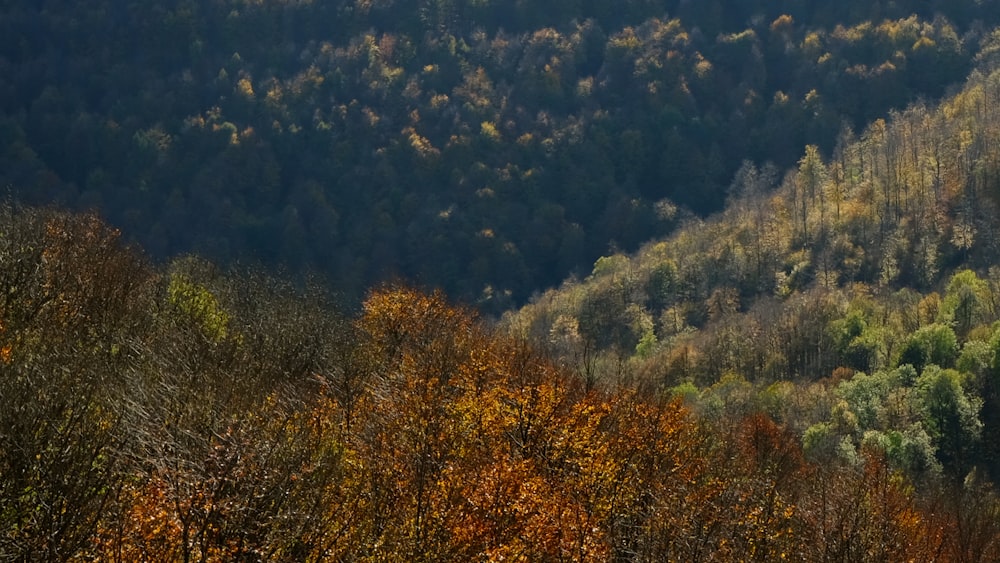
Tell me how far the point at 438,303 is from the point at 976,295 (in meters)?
96.5

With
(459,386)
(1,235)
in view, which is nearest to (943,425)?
(459,386)

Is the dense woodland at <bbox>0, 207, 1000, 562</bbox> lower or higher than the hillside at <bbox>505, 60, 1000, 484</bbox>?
lower

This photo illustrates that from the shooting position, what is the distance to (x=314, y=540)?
84.9ft

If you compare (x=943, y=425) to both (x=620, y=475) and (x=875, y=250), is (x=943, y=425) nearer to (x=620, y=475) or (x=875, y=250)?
(x=620, y=475)

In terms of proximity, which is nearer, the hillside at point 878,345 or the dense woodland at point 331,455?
the dense woodland at point 331,455

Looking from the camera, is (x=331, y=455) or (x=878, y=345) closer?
(x=331, y=455)

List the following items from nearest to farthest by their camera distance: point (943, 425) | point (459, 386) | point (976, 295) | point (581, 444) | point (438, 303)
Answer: point (581, 444), point (459, 386), point (438, 303), point (943, 425), point (976, 295)

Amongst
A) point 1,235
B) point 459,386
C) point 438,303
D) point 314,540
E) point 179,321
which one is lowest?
point 314,540

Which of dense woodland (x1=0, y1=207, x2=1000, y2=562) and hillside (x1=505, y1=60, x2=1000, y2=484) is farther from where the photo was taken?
hillside (x1=505, y1=60, x2=1000, y2=484)

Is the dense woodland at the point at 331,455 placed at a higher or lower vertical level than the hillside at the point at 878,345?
lower

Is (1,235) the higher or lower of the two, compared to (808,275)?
lower

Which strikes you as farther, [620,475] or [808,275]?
[808,275]

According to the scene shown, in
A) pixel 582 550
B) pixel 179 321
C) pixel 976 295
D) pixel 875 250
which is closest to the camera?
pixel 582 550

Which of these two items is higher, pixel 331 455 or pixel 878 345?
pixel 878 345
